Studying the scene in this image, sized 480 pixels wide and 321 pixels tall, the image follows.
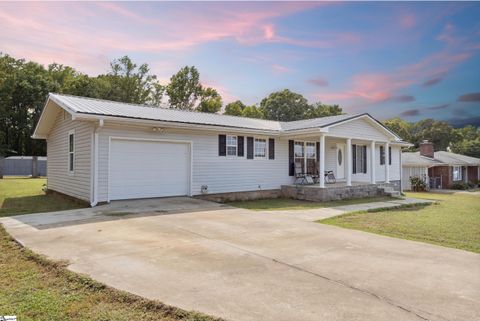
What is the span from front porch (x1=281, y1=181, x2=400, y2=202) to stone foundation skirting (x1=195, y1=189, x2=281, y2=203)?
0.65m

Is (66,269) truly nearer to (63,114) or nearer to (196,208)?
(196,208)

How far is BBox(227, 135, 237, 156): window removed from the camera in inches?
527

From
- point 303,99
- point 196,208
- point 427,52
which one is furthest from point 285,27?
point 303,99

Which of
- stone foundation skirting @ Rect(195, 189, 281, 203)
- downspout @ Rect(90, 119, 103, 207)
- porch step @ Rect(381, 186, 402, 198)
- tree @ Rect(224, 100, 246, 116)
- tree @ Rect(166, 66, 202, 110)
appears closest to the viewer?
downspout @ Rect(90, 119, 103, 207)

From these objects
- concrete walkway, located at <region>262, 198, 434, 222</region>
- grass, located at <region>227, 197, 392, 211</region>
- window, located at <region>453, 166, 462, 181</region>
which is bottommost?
concrete walkway, located at <region>262, 198, 434, 222</region>

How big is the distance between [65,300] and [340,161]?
54.1 ft

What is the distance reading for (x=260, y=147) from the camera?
47.6ft

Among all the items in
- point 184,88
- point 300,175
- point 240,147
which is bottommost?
point 300,175

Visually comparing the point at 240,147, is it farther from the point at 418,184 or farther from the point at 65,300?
the point at 418,184

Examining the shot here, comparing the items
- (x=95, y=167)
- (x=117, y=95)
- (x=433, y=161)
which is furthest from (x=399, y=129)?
(x=95, y=167)

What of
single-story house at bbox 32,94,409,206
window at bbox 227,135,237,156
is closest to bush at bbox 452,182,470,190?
single-story house at bbox 32,94,409,206

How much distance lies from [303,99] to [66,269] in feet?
161

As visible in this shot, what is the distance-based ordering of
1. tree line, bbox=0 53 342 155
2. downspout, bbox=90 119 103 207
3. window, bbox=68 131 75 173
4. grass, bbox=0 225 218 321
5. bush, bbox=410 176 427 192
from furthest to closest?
1. tree line, bbox=0 53 342 155
2. bush, bbox=410 176 427 192
3. window, bbox=68 131 75 173
4. downspout, bbox=90 119 103 207
5. grass, bbox=0 225 218 321

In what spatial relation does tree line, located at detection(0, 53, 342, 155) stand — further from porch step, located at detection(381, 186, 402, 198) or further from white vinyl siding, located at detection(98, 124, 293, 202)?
porch step, located at detection(381, 186, 402, 198)
